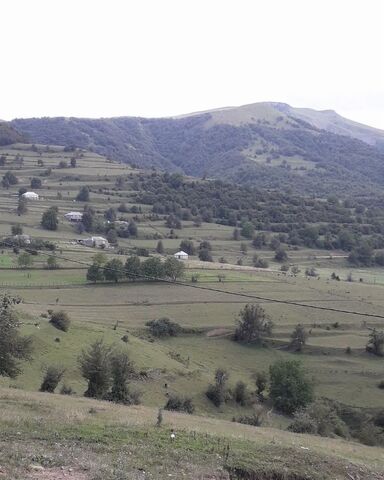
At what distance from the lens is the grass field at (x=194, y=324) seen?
139 ft

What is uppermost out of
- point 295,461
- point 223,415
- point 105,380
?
point 295,461

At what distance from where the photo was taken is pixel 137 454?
15.3 metres

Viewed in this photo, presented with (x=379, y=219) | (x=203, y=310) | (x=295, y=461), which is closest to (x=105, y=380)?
(x=295, y=461)

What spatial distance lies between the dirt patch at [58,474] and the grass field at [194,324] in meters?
1.98

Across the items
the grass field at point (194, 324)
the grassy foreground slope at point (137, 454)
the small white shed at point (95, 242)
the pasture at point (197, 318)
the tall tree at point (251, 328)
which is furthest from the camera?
the small white shed at point (95, 242)

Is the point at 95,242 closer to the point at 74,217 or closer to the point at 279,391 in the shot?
the point at 74,217

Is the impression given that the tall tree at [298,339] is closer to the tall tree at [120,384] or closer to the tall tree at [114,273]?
the tall tree at [114,273]

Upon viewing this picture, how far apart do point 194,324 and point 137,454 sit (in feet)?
160

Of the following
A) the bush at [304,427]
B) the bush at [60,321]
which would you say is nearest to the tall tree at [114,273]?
the bush at [60,321]

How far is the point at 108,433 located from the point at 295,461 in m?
5.53

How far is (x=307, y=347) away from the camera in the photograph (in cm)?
6022

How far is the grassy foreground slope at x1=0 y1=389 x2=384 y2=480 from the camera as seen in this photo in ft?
44.2

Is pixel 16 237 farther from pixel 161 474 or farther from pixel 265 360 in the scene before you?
pixel 161 474

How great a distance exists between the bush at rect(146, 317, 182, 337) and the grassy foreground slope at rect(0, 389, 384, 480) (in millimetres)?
39339
